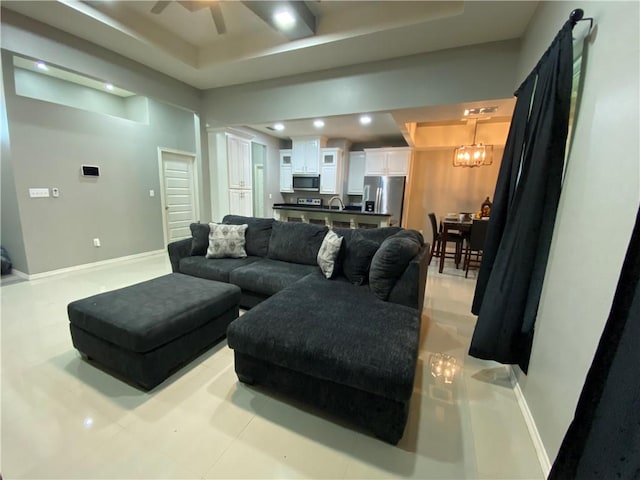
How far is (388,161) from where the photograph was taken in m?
6.10

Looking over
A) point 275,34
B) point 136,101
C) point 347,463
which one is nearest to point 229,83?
point 275,34

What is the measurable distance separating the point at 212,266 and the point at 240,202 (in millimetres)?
3398

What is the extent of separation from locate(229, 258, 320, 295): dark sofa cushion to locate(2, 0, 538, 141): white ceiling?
2242 millimetres

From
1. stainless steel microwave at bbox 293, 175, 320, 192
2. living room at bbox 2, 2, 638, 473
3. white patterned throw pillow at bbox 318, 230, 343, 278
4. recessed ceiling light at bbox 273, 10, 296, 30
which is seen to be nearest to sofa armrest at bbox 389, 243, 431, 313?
white patterned throw pillow at bbox 318, 230, 343, 278

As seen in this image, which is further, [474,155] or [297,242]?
[474,155]

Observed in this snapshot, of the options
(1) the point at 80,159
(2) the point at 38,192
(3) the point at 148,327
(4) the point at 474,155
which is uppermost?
(4) the point at 474,155

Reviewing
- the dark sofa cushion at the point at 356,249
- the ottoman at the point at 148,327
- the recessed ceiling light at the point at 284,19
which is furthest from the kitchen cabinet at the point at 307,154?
the ottoman at the point at 148,327

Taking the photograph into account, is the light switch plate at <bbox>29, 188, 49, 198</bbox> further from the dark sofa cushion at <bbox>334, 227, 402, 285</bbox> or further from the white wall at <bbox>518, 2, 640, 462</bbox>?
the white wall at <bbox>518, 2, 640, 462</bbox>

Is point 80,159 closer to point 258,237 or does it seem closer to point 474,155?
point 258,237

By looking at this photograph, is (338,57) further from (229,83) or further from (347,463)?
(347,463)

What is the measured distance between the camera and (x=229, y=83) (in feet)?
13.2

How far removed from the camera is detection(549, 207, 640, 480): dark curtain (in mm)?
635

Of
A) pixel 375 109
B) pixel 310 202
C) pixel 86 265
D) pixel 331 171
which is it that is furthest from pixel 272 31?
pixel 310 202

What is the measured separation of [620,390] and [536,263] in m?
1.03
